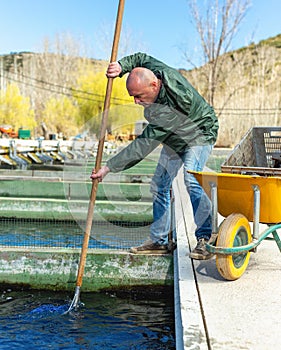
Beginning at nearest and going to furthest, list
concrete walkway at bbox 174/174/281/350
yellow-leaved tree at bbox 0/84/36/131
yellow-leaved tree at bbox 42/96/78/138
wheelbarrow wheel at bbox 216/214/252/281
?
concrete walkway at bbox 174/174/281/350
wheelbarrow wheel at bbox 216/214/252/281
yellow-leaved tree at bbox 0/84/36/131
yellow-leaved tree at bbox 42/96/78/138

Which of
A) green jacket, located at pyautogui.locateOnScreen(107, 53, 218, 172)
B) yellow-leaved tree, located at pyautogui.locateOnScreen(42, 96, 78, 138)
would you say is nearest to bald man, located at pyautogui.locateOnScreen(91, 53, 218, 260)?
green jacket, located at pyautogui.locateOnScreen(107, 53, 218, 172)

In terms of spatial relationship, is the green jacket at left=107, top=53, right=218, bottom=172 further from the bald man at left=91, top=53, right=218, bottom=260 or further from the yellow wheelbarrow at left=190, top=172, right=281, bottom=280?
the yellow wheelbarrow at left=190, top=172, right=281, bottom=280

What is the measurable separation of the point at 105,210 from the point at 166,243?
3.32m

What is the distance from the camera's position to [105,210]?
7.52 meters

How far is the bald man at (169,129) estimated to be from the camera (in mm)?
3518

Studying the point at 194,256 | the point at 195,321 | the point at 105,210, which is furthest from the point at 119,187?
the point at 195,321

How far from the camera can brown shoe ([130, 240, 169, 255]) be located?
13.7ft

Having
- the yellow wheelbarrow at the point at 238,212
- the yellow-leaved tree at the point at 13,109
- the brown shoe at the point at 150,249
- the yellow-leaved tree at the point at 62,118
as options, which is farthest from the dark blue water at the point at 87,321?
the yellow-leaved tree at the point at 62,118

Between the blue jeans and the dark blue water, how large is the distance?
542 mm

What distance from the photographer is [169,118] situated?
11.9ft

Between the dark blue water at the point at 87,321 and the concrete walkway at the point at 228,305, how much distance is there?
14.3 inches

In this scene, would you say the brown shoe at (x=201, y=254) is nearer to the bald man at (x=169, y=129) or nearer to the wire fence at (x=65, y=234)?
the bald man at (x=169, y=129)

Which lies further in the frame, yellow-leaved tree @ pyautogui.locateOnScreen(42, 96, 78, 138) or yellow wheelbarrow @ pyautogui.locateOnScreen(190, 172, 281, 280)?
yellow-leaved tree @ pyautogui.locateOnScreen(42, 96, 78, 138)

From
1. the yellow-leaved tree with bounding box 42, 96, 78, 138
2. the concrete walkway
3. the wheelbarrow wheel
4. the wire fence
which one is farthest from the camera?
the yellow-leaved tree with bounding box 42, 96, 78, 138
